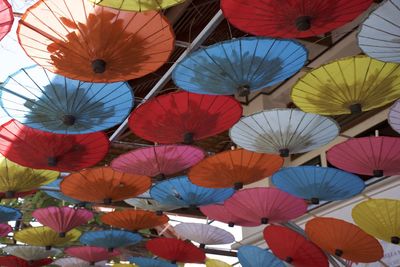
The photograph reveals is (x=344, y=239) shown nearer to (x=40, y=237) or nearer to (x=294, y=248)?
(x=294, y=248)

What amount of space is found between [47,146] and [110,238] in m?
3.50

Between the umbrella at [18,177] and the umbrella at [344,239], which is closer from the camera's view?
the umbrella at [18,177]

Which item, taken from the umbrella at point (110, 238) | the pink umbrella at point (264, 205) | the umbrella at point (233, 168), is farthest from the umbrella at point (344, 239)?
the umbrella at point (110, 238)

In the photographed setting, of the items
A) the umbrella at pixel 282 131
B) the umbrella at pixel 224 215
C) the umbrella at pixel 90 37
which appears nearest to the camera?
the umbrella at pixel 90 37

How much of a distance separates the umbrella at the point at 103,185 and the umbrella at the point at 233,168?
0.89 meters

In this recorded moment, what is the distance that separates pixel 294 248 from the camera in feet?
25.0

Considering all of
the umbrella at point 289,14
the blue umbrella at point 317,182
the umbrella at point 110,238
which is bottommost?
the blue umbrella at point 317,182

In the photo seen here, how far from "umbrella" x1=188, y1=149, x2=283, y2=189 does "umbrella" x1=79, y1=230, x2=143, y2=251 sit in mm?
2891

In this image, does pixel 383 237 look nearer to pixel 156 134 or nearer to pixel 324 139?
pixel 324 139

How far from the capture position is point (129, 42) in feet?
13.6

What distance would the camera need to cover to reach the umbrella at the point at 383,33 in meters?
3.79

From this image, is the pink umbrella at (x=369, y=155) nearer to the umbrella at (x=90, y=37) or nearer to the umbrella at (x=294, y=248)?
the umbrella at (x=294, y=248)

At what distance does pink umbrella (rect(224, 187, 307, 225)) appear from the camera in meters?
6.93

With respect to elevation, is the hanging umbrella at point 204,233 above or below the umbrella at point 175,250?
above
